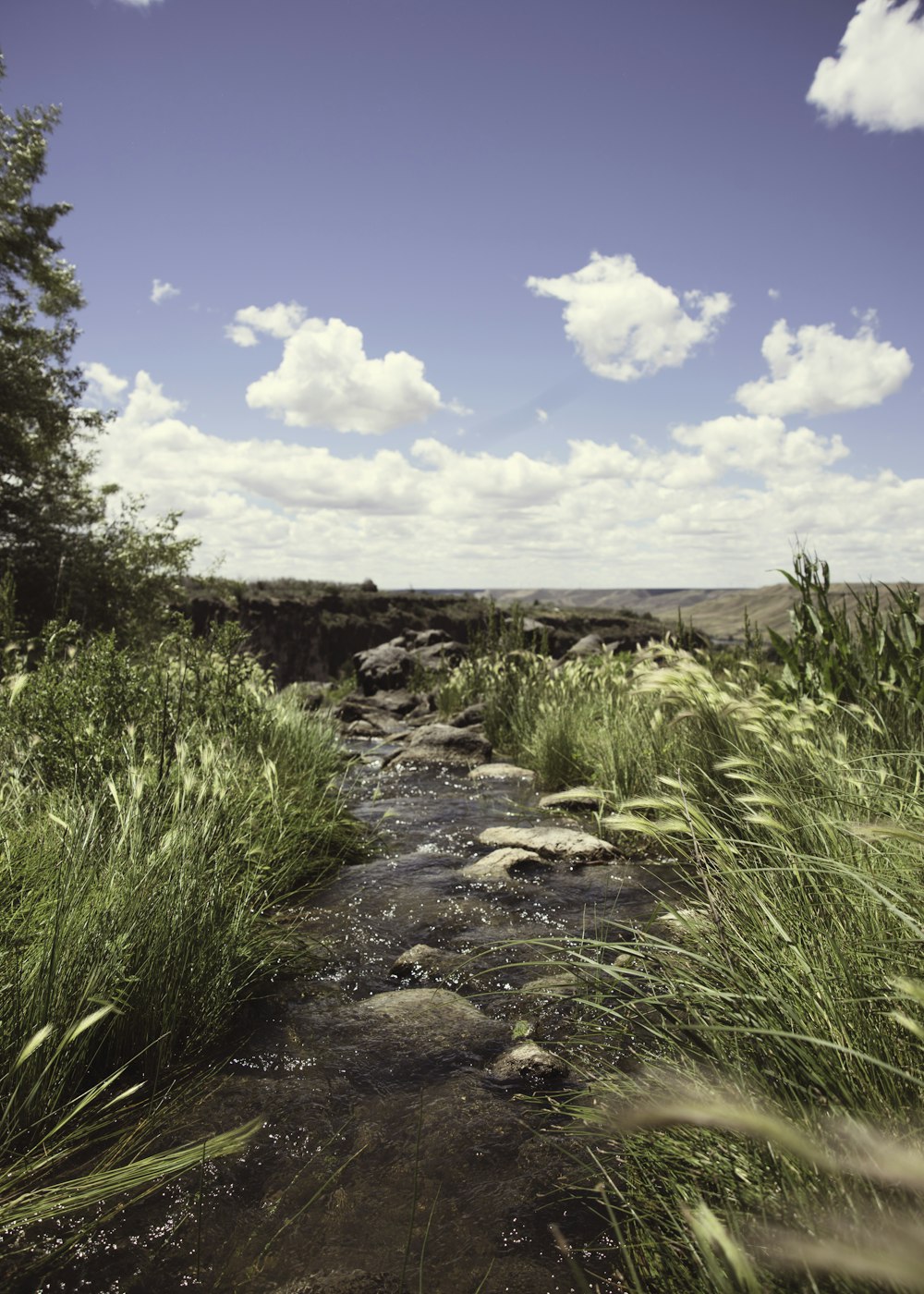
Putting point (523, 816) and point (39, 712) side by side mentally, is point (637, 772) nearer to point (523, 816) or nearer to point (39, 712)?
point (523, 816)

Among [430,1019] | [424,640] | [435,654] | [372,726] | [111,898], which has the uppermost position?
[424,640]

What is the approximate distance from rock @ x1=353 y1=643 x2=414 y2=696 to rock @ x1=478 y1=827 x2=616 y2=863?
1250cm

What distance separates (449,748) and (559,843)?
15.2 feet

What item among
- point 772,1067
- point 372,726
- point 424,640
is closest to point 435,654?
point 424,640

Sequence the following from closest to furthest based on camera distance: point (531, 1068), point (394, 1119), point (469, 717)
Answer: point (394, 1119) → point (531, 1068) → point (469, 717)

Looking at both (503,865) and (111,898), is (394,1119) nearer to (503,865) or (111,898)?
(111,898)

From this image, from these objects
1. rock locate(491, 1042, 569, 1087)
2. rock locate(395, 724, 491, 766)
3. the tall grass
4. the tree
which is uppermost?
the tree

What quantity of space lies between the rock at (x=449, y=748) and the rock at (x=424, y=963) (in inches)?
234

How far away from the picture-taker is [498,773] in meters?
9.02

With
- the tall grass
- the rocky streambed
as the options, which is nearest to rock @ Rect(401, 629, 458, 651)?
the tall grass

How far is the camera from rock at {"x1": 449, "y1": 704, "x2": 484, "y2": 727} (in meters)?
11.8

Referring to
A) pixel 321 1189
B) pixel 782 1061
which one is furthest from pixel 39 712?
pixel 782 1061

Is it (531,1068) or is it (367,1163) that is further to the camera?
(531,1068)

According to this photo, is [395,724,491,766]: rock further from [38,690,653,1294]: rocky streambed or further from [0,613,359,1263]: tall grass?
[38,690,653,1294]: rocky streambed
